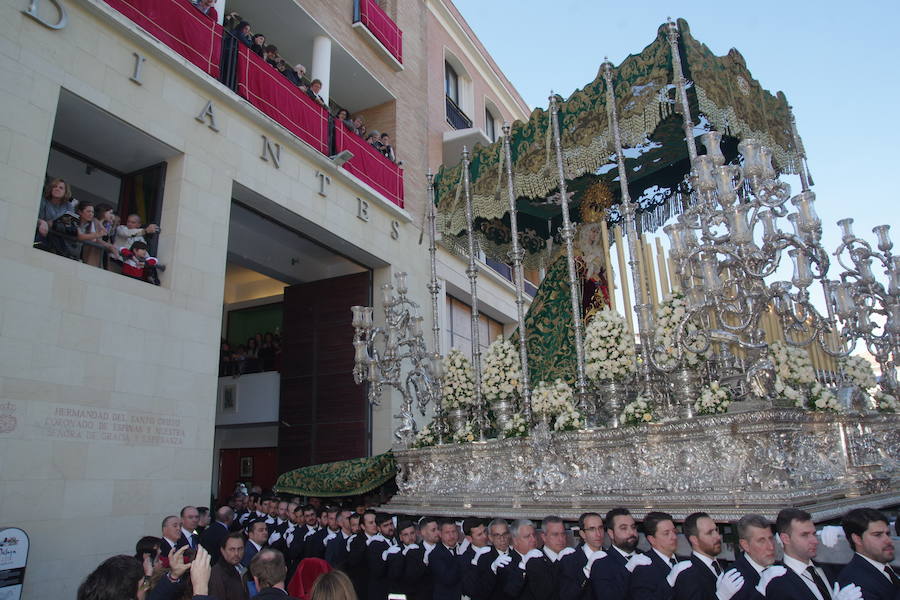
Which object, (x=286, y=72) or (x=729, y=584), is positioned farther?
(x=286, y=72)

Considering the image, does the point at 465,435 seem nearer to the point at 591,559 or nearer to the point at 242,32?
the point at 591,559

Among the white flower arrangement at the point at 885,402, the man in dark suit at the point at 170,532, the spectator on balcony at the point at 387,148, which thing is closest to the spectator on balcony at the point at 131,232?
the man in dark suit at the point at 170,532

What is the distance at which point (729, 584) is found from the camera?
320 cm

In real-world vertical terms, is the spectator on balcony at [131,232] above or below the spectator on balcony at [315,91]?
below

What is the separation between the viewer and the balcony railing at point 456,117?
689 inches

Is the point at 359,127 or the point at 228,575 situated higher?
the point at 359,127

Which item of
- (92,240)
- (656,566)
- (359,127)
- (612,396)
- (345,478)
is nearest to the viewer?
(656,566)

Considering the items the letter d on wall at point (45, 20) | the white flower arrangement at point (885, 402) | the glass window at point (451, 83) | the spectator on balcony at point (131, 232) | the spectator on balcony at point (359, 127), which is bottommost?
the white flower arrangement at point (885, 402)

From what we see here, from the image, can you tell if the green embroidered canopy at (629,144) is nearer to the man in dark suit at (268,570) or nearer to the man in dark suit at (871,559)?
the man in dark suit at (871,559)

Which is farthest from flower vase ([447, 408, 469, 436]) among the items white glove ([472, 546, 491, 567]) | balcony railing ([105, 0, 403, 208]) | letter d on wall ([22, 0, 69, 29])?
letter d on wall ([22, 0, 69, 29])


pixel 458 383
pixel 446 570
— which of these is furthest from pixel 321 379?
pixel 446 570

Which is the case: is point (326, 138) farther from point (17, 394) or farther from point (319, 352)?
point (17, 394)

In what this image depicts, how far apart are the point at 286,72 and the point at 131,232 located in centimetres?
483

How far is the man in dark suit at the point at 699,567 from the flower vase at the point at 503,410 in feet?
13.2
